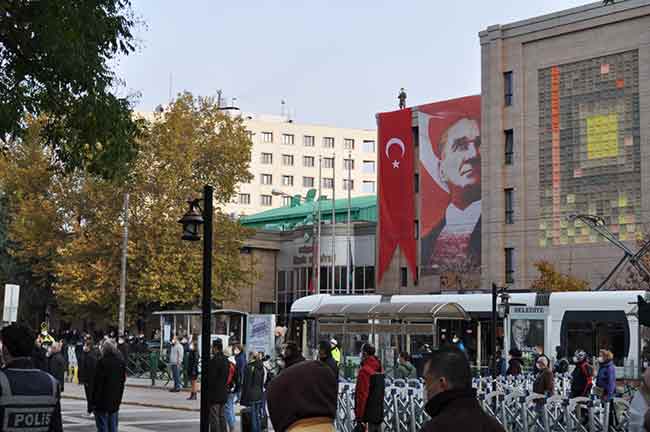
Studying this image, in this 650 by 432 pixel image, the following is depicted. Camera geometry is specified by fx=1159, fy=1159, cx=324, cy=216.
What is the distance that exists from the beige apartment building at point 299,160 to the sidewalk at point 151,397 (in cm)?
8093

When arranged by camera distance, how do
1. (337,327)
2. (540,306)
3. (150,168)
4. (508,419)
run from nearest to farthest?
1. (508,419)
2. (540,306)
3. (337,327)
4. (150,168)

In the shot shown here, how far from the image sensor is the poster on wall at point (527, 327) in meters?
36.7

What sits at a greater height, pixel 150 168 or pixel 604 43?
pixel 604 43

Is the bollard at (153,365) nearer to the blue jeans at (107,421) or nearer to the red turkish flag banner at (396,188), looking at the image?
the blue jeans at (107,421)

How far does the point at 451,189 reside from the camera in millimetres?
67062

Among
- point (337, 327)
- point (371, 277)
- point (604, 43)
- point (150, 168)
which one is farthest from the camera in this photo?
point (371, 277)

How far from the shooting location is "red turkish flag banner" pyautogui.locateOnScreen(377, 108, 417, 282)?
69875mm

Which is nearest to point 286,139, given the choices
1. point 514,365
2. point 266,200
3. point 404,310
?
point 266,200

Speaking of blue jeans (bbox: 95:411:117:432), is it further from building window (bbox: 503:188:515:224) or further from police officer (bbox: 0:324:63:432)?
building window (bbox: 503:188:515:224)

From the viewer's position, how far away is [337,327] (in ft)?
136

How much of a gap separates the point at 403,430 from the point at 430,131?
4951 cm

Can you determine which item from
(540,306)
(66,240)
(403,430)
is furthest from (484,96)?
(403,430)

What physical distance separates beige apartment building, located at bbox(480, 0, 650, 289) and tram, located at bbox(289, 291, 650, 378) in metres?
19.3

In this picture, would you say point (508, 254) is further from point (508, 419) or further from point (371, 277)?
point (508, 419)
